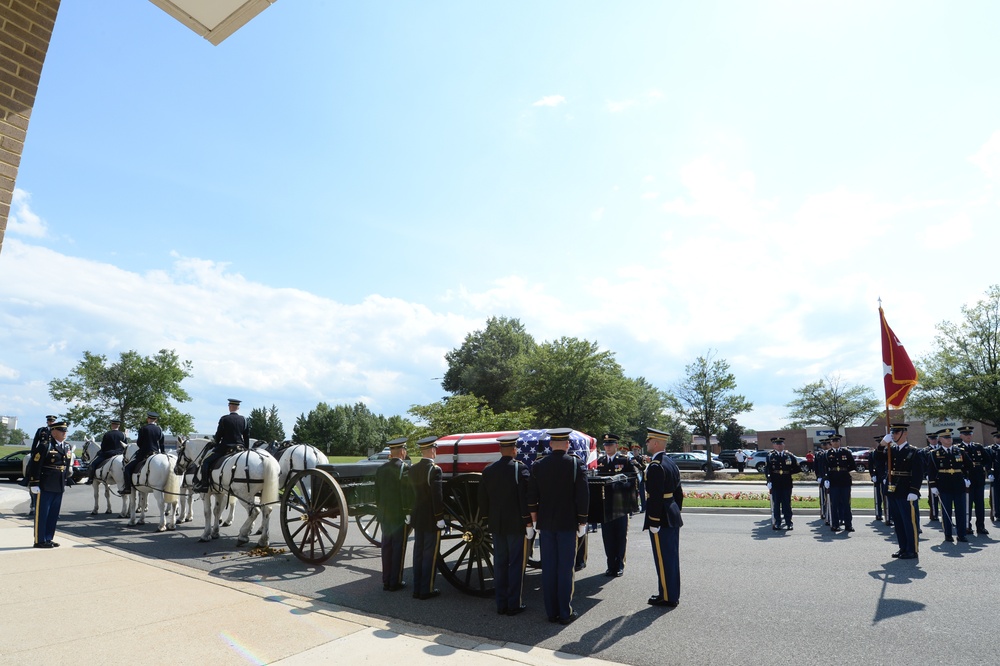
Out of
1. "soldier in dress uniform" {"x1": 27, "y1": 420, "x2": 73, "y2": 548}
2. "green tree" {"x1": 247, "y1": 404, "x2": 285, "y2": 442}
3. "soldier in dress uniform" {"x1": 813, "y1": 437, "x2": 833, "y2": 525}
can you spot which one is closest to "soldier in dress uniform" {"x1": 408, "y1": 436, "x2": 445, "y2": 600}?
"soldier in dress uniform" {"x1": 27, "y1": 420, "x2": 73, "y2": 548}

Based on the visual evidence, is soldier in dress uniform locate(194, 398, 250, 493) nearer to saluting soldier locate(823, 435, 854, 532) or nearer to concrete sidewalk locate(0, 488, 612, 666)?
concrete sidewalk locate(0, 488, 612, 666)

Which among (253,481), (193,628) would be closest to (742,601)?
(193,628)

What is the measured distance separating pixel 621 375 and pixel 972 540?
3524 centimetres

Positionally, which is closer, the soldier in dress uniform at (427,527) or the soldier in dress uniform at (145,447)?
the soldier in dress uniform at (427,527)

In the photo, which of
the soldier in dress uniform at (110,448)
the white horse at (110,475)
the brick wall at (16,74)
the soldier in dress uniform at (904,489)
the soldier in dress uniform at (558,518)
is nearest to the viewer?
the brick wall at (16,74)

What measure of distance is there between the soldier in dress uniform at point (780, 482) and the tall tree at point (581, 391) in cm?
2931

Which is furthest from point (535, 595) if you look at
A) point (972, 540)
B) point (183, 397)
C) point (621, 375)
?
point (183, 397)

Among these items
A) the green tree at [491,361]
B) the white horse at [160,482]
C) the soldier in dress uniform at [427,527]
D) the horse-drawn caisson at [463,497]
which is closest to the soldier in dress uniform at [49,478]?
the white horse at [160,482]

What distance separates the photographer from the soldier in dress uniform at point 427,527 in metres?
7.27

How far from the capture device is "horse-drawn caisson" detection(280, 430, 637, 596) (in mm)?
7449

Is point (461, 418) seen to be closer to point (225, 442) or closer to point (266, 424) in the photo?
point (225, 442)

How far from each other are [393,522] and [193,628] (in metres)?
2.46

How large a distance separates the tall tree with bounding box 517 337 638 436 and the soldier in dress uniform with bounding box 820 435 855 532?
98.1 feet

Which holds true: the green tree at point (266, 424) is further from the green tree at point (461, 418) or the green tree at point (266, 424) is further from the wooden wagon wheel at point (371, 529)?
the wooden wagon wheel at point (371, 529)
